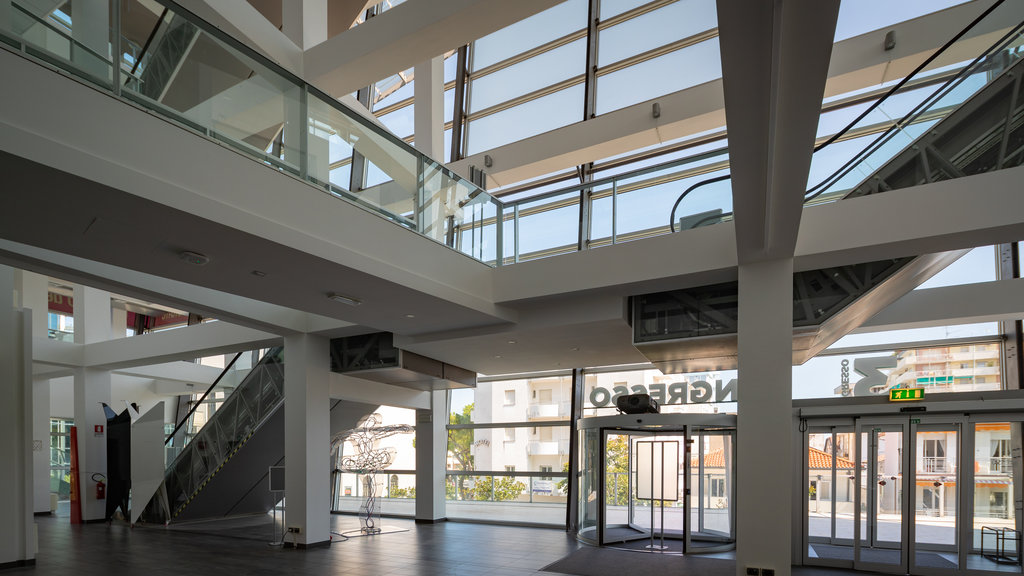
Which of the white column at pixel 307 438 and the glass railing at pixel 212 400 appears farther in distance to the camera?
the glass railing at pixel 212 400

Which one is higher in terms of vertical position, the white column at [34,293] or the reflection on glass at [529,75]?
the reflection on glass at [529,75]

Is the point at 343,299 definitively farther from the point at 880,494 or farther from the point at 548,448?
the point at 880,494

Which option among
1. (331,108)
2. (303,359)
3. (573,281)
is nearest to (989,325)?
(573,281)

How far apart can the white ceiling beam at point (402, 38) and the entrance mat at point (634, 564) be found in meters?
7.34

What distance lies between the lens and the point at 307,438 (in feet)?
37.6

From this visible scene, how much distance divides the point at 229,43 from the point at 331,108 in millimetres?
1296

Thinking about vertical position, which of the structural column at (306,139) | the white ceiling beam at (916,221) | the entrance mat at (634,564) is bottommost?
the entrance mat at (634,564)

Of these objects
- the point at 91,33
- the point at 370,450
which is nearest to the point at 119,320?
the point at 370,450

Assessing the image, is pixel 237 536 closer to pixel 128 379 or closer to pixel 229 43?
pixel 229 43

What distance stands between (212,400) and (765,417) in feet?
39.8

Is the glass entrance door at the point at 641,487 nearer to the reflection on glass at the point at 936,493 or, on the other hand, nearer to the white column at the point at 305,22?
the reflection on glass at the point at 936,493

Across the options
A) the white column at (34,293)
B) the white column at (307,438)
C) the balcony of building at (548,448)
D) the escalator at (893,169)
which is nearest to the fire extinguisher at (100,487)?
the white column at (34,293)

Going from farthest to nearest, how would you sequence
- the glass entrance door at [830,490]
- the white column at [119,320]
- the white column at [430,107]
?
the white column at [119,320] < the white column at [430,107] < the glass entrance door at [830,490]

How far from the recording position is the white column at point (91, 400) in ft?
52.2
